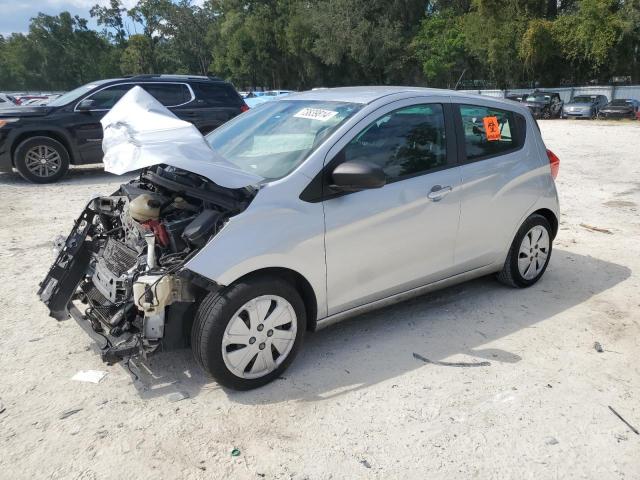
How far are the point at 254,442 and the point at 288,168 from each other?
5.40 feet

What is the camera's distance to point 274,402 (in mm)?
3121

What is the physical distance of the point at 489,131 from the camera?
14.1 feet

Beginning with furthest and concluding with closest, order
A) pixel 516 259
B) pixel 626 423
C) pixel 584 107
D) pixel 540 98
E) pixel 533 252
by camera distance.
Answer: pixel 540 98 → pixel 584 107 → pixel 533 252 → pixel 516 259 → pixel 626 423

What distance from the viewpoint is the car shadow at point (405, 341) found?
3291mm

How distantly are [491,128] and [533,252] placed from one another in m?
1.25

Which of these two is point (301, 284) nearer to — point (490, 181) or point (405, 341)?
point (405, 341)

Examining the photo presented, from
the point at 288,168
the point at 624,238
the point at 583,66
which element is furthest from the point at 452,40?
the point at 288,168

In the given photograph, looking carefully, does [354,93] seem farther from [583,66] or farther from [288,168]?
[583,66]

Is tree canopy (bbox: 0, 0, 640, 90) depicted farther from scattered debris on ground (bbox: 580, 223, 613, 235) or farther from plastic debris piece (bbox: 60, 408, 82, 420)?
plastic debris piece (bbox: 60, 408, 82, 420)

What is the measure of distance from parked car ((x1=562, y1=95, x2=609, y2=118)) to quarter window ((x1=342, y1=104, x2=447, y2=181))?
2743 cm

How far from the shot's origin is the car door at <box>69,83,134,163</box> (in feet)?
30.9

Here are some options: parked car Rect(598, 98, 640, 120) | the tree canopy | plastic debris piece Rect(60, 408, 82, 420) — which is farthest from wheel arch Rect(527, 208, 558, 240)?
the tree canopy

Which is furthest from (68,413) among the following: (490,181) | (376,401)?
(490,181)

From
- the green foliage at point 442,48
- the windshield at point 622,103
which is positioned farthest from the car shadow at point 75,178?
the green foliage at point 442,48
